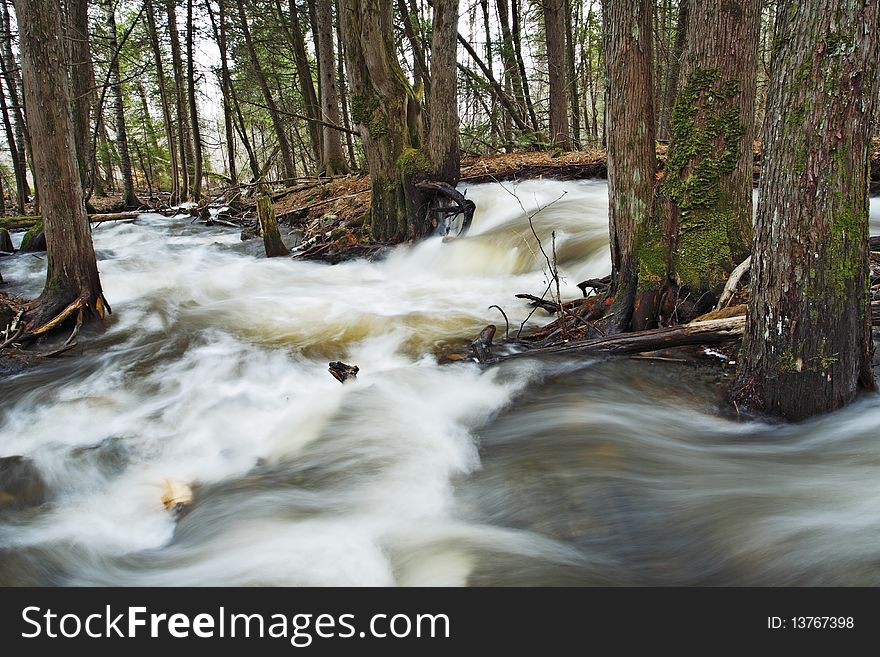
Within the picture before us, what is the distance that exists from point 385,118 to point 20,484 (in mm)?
7055

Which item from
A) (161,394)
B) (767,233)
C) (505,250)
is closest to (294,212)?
(505,250)

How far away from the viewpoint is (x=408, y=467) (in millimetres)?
4301

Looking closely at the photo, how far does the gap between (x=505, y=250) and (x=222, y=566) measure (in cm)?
626

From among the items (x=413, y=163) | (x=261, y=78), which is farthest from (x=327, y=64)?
(x=413, y=163)

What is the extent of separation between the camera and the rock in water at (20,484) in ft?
13.0

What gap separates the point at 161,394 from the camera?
5.61 meters

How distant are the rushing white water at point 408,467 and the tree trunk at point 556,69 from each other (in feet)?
23.8

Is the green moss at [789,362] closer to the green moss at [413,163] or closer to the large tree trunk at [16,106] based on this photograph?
the green moss at [413,163]

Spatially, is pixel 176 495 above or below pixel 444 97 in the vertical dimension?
below

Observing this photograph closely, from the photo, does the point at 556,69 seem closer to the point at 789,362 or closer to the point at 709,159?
the point at 709,159

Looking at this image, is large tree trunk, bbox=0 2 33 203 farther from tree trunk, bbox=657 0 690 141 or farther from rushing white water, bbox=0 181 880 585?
tree trunk, bbox=657 0 690 141

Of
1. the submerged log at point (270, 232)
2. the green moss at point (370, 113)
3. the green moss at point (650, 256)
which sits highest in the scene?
the green moss at point (370, 113)

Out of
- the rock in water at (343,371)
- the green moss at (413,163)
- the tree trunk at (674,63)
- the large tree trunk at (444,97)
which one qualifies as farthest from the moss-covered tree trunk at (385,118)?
the tree trunk at (674,63)

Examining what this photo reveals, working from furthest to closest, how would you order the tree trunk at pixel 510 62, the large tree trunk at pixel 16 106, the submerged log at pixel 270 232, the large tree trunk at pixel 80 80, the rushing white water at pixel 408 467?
the tree trunk at pixel 510 62
the large tree trunk at pixel 16 106
the large tree trunk at pixel 80 80
the submerged log at pixel 270 232
the rushing white water at pixel 408 467
